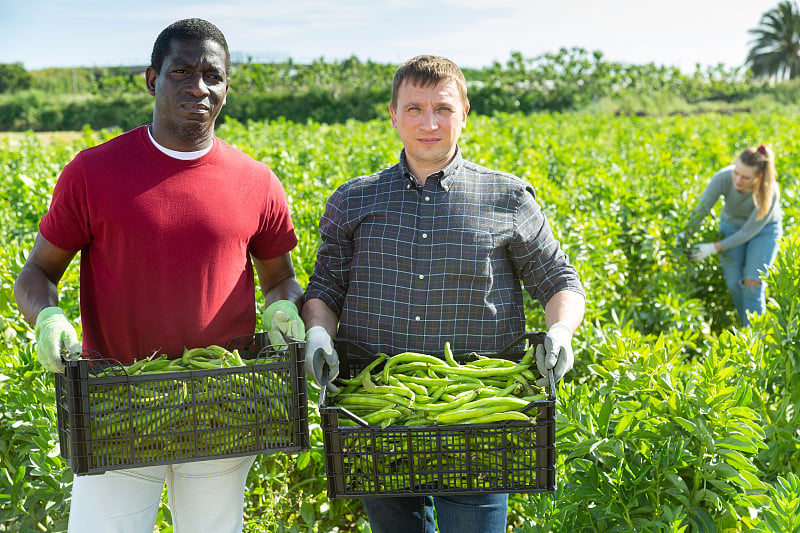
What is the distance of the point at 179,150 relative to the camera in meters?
2.51

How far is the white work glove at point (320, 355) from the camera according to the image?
246 centimetres

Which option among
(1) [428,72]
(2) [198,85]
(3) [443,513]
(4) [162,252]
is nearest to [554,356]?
(3) [443,513]

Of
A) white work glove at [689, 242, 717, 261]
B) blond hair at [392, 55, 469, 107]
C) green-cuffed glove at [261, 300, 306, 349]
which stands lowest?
white work glove at [689, 242, 717, 261]

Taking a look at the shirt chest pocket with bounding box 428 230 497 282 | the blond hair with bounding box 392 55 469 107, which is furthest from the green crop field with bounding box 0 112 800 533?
the blond hair with bounding box 392 55 469 107

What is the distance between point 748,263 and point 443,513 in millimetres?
5040

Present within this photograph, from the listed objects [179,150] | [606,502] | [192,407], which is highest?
[179,150]

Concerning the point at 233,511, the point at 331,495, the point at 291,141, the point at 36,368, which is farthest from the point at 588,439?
the point at 291,141

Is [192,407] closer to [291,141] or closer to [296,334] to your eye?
[296,334]

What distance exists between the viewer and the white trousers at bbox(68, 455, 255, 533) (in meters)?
2.38

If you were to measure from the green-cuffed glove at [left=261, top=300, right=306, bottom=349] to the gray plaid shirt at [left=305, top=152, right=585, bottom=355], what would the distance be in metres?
0.28

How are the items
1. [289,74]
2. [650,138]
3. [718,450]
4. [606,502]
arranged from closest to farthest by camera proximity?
[718,450] < [606,502] < [650,138] < [289,74]

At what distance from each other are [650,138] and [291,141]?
720 cm

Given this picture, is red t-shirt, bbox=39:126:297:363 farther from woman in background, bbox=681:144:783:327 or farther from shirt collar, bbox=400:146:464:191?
woman in background, bbox=681:144:783:327

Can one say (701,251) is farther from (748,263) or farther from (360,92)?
(360,92)
